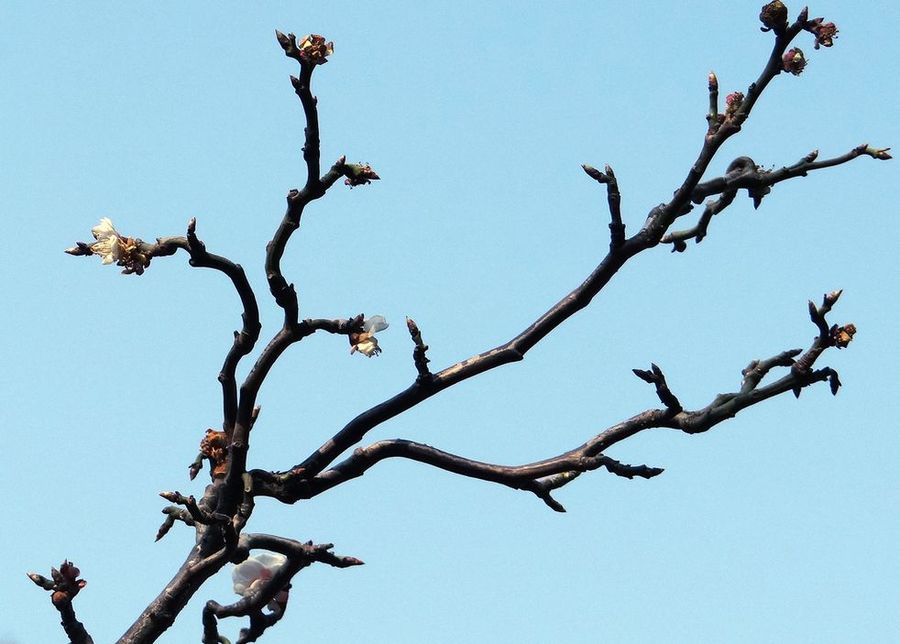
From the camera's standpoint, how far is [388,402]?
531 centimetres

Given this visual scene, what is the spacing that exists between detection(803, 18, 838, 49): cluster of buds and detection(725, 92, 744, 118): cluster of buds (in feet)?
1.21

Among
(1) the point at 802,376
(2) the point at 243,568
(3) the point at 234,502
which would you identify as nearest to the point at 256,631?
(2) the point at 243,568

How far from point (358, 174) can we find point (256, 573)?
180 centimetres

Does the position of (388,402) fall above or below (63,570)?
above

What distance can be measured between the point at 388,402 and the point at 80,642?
4.94 feet

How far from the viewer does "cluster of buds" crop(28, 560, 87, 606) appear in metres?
4.80

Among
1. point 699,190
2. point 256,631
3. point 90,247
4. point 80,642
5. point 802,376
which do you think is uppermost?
point 699,190

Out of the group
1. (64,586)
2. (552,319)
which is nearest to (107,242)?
(64,586)

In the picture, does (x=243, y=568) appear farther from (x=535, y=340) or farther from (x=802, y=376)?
(x=802, y=376)

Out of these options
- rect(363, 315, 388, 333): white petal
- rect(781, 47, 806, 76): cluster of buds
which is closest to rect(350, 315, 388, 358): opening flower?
rect(363, 315, 388, 333): white petal

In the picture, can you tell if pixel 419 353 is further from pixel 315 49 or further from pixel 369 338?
pixel 315 49

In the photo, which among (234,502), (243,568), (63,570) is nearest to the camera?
(63,570)

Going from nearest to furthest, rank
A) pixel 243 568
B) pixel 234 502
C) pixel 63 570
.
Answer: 1. pixel 63 570
2. pixel 234 502
3. pixel 243 568

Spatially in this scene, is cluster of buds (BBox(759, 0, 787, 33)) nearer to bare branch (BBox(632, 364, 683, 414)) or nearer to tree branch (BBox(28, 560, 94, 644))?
bare branch (BBox(632, 364, 683, 414))
